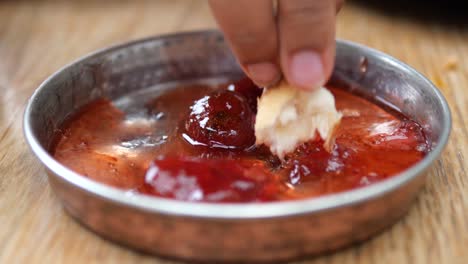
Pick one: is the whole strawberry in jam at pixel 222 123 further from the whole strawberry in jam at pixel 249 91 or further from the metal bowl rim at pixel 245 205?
the metal bowl rim at pixel 245 205

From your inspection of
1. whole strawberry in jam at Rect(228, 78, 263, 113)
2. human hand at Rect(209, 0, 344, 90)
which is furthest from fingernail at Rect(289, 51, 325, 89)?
whole strawberry in jam at Rect(228, 78, 263, 113)

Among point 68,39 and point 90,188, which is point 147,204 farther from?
point 68,39

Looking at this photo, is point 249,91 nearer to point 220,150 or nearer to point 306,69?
point 220,150

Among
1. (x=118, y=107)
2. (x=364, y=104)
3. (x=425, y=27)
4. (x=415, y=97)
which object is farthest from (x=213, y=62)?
(x=425, y=27)

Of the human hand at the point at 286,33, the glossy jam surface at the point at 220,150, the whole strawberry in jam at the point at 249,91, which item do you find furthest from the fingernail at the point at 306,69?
the whole strawberry in jam at the point at 249,91

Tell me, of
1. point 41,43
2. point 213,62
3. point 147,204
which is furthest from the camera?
point 41,43

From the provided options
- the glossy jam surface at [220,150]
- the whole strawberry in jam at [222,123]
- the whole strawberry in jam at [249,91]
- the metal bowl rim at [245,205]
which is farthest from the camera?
the whole strawberry in jam at [249,91]

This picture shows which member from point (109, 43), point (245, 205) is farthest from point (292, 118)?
point (109, 43)
